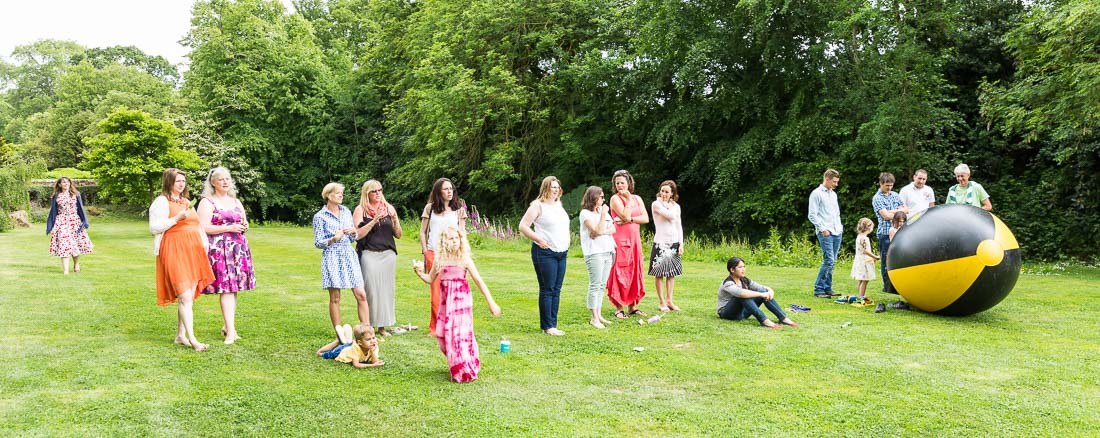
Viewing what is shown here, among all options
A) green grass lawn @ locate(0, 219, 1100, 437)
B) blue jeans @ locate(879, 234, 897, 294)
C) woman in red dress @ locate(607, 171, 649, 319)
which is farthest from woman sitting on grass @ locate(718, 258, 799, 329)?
blue jeans @ locate(879, 234, 897, 294)

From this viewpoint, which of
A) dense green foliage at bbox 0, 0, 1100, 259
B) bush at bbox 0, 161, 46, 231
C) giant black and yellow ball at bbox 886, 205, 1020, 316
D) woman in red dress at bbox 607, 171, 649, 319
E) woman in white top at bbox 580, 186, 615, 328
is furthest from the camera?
bush at bbox 0, 161, 46, 231

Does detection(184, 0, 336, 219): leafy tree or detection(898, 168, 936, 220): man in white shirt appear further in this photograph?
detection(184, 0, 336, 219): leafy tree

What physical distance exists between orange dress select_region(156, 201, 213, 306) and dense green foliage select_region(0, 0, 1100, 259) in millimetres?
13822

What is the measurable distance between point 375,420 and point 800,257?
12.9 metres

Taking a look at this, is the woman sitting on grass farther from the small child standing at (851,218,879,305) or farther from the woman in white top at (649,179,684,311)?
the small child standing at (851,218,879,305)

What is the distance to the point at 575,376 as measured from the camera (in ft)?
19.6

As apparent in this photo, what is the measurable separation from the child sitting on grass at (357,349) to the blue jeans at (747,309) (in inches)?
159

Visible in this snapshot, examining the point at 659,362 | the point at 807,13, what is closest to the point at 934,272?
the point at 659,362

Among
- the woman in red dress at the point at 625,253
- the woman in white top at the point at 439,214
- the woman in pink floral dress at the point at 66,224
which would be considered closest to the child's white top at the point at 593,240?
the woman in red dress at the point at 625,253

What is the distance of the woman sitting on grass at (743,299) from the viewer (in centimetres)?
803

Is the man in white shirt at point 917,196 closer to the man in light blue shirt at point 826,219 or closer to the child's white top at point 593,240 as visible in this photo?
the man in light blue shirt at point 826,219

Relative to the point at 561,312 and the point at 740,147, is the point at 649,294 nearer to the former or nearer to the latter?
the point at 561,312

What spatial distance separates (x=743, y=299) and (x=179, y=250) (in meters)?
5.85

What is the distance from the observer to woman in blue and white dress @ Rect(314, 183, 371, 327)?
709 centimetres
